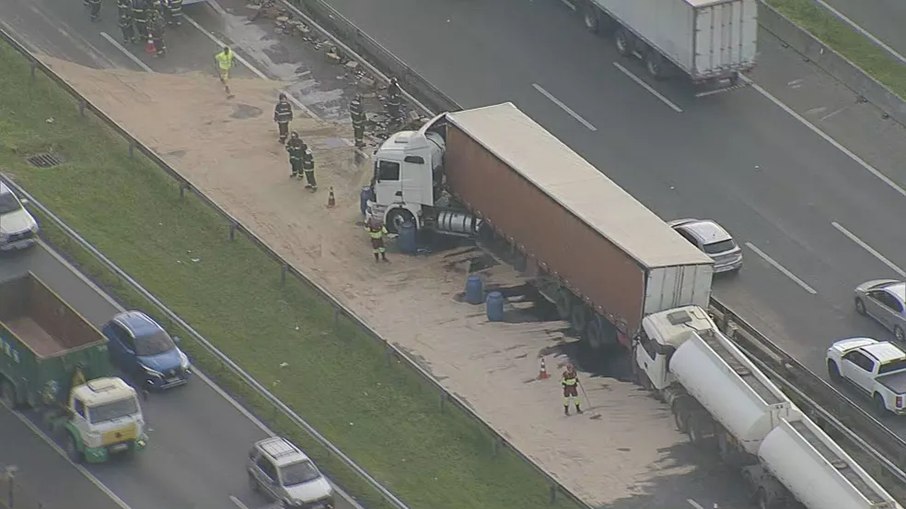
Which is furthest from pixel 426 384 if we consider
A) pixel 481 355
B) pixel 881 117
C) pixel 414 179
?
pixel 881 117

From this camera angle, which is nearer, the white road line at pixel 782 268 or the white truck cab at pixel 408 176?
the white road line at pixel 782 268

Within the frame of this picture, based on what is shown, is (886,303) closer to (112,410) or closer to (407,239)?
(407,239)

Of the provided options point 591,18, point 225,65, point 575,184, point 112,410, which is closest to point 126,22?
point 225,65

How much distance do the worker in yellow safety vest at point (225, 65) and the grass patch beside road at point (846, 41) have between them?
1948 centimetres

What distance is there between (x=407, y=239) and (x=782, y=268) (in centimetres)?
1101

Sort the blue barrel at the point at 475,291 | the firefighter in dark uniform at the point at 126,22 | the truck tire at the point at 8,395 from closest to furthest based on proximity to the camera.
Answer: the truck tire at the point at 8,395
the blue barrel at the point at 475,291
the firefighter in dark uniform at the point at 126,22

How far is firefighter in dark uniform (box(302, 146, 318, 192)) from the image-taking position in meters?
71.6

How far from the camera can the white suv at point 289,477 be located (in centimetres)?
5541

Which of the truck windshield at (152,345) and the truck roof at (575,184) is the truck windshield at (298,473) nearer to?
the truck windshield at (152,345)

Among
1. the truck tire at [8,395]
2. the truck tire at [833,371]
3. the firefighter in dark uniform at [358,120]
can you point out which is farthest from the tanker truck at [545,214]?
the truck tire at [8,395]

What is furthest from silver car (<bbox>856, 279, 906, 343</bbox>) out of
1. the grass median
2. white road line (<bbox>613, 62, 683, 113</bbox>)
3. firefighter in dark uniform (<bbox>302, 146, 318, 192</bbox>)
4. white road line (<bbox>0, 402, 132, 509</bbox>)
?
white road line (<bbox>0, 402, 132, 509</bbox>)

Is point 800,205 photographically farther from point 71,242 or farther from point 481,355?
point 71,242

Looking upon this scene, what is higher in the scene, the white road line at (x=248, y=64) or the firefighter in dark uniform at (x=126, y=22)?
the firefighter in dark uniform at (x=126, y=22)

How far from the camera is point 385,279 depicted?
67938mm
